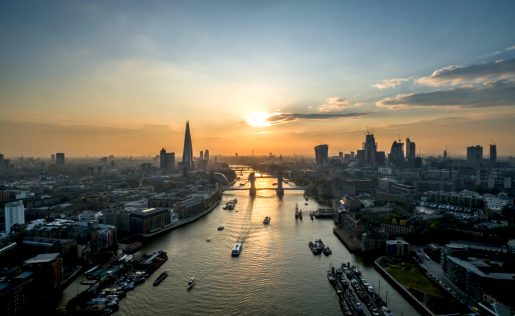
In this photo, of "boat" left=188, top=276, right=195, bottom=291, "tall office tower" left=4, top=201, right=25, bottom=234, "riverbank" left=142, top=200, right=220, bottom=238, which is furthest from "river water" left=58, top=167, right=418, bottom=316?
"tall office tower" left=4, top=201, right=25, bottom=234

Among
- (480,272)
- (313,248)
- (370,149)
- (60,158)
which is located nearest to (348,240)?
(313,248)

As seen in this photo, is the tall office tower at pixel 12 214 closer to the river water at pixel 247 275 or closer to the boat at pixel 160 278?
the river water at pixel 247 275

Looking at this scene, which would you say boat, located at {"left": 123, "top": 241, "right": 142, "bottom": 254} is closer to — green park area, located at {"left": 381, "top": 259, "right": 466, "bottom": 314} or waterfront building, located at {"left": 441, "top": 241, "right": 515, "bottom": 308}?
green park area, located at {"left": 381, "top": 259, "right": 466, "bottom": 314}

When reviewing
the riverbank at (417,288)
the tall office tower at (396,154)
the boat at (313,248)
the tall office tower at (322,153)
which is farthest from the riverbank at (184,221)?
the tall office tower at (322,153)

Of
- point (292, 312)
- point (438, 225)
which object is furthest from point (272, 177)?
point (292, 312)

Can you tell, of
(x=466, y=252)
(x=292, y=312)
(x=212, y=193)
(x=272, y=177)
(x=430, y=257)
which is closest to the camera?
(x=292, y=312)

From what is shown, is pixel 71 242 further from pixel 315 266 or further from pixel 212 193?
pixel 212 193

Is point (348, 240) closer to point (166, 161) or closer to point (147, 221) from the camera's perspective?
point (147, 221)
